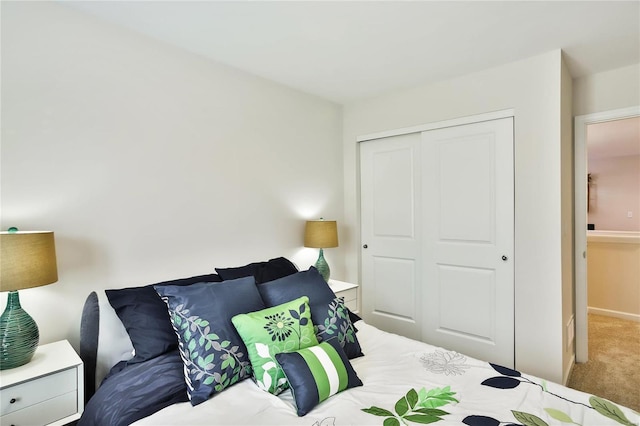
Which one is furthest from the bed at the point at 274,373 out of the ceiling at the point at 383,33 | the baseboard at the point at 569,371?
the ceiling at the point at 383,33

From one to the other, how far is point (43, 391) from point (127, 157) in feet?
4.04

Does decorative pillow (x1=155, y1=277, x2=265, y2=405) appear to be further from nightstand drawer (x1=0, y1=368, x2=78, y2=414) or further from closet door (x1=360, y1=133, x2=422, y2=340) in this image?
closet door (x1=360, y1=133, x2=422, y2=340)

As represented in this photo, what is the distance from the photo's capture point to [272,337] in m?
1.49

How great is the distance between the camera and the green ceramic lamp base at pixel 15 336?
1380 millimetres

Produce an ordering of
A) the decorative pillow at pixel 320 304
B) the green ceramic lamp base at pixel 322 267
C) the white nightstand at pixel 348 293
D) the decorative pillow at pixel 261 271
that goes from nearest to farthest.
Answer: the decorative pillow at pixel 320 304
the decorative pillow at pixel 261 271
the white nightstand at pixel 348 293
the green ceramic lamp base at pixel 322 267

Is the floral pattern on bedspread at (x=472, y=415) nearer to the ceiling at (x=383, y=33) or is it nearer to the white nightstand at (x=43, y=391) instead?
the white nightstand at (x=43, y=391)

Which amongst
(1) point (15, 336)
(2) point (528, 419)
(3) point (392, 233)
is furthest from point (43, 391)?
(3) point (392, 233)

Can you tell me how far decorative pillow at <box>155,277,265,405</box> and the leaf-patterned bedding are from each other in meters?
0.06

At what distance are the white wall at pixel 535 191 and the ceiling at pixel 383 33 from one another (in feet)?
0.47

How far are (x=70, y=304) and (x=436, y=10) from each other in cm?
254

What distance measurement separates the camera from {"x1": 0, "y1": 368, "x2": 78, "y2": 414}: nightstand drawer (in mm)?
1303

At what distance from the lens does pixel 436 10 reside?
6.18 ft

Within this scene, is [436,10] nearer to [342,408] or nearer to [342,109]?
[342,109]

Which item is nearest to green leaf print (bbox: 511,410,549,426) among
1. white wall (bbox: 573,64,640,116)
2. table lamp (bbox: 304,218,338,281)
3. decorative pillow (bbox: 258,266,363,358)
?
decorative pillow (bbox: 258,266,363,358)
